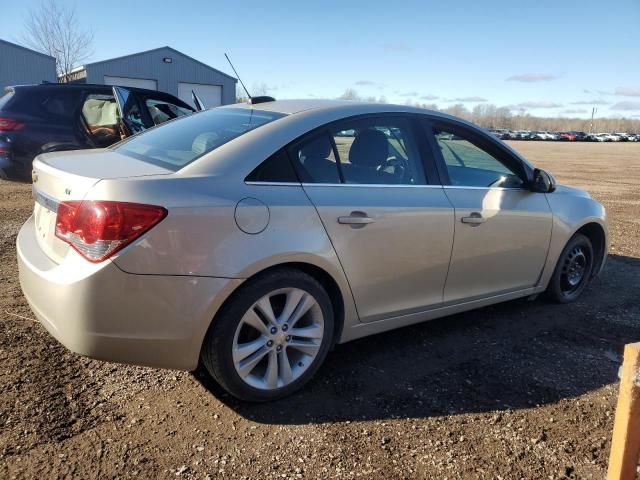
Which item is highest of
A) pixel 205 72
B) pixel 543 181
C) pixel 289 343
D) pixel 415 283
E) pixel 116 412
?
pixel 205 72

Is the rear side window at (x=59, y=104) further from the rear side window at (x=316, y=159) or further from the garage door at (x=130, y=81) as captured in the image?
the garage door at (x=130, y=81)

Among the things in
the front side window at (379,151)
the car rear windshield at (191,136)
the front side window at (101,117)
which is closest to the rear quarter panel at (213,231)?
the car rear windshield at (191,136)

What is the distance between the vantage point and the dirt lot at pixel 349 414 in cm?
248

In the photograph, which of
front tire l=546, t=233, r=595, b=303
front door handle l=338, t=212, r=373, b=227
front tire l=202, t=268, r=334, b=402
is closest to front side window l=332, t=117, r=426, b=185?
front door handle l=338, t=212, r=373, b=227

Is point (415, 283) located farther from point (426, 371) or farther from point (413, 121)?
point (413, 121)

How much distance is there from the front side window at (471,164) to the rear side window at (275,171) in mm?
1242

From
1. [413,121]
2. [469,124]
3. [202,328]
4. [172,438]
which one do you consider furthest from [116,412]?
[469,124]

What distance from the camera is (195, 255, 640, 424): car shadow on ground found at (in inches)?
117

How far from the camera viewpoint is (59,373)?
3137mm

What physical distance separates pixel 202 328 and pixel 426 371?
1.51 metres

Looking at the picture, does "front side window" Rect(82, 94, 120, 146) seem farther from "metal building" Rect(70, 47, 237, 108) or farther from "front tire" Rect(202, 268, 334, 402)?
"metal building" Rect(70, 47, 237, 108)

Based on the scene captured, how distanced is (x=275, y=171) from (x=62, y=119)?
5.42 m

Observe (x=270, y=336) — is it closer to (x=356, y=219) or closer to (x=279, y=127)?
(x=356, y=219)

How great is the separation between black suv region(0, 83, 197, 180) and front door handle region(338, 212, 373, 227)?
5.11 metres
